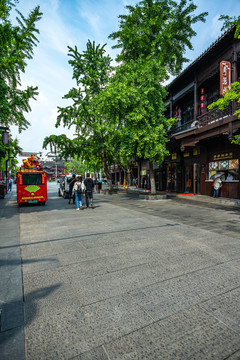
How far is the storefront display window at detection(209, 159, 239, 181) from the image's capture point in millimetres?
13609

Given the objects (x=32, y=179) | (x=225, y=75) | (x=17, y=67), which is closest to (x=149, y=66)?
(x=225, y=75)

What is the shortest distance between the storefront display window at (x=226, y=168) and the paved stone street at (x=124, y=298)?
33.0ft

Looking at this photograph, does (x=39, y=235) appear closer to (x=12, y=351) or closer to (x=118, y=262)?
(x=118, y=262)

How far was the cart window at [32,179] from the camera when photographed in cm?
1278

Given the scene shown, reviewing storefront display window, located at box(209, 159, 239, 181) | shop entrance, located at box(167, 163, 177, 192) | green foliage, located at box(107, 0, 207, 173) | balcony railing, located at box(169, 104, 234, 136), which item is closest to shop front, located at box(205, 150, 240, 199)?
storefront display window, located at box(209, 159, 239, 181)

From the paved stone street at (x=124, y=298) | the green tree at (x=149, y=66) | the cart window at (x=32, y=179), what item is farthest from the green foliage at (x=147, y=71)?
the paved stone street at (x=124, y=298)

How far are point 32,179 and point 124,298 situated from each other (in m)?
11.9

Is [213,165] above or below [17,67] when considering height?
below

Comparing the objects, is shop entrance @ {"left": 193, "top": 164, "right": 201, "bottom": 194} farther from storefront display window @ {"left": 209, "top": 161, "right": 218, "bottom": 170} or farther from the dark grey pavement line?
the dark grey pavement line

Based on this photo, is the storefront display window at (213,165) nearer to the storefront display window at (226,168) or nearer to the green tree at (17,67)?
the storefront display window at (226,168)

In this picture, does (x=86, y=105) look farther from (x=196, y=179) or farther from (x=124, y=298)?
(x=124, y=298)

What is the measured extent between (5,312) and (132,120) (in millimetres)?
13365

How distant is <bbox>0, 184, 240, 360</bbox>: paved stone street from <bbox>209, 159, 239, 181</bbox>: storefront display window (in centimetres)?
1004

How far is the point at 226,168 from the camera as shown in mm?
14242
